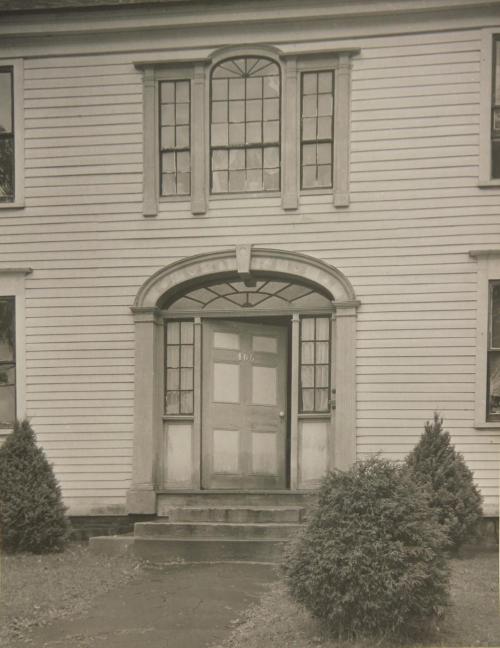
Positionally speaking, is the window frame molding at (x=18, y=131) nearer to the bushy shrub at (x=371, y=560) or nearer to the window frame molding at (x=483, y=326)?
the window frame molding at (x=483, y=326)

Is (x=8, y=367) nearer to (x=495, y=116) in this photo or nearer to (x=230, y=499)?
(x=230, y=499)

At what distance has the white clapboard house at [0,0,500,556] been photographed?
9.90 metres

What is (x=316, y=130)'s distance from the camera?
10.3 m

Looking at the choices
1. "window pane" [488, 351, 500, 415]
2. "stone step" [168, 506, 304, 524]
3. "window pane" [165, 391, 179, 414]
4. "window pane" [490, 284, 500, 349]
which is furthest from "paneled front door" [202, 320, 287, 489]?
"window pane" [490, 284, 500, 349]

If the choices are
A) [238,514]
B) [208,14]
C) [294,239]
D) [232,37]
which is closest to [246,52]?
[232,37]

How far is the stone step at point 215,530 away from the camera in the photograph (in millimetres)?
9211

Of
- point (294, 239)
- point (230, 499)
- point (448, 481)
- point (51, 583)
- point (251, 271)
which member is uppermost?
point (294, 239)

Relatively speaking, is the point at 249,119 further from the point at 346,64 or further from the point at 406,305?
the point at 406,305

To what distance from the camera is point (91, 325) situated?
1047 centimetres

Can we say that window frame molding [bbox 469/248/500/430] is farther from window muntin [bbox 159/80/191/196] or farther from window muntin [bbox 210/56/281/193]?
window muntin [bbox 159/80/191/196]

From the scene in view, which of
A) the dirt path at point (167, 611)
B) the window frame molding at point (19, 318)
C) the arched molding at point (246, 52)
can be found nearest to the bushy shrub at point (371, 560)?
the dirt path at point (167, 611)

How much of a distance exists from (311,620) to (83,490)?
16.7 ft

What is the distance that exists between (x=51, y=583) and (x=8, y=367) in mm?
3653

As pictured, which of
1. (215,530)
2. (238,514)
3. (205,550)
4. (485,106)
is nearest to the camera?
(205,550)
